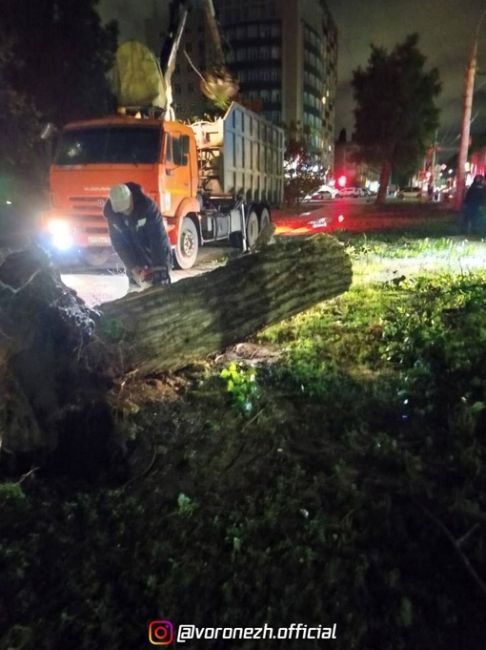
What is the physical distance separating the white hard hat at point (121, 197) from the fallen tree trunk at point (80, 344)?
160cm

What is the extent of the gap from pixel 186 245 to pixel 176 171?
4.50ft

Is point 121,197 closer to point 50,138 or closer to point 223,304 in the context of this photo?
point 223,304

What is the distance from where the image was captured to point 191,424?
3.64 m

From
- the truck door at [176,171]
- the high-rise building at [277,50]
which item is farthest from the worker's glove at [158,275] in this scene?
the high-rise building at [277,50]

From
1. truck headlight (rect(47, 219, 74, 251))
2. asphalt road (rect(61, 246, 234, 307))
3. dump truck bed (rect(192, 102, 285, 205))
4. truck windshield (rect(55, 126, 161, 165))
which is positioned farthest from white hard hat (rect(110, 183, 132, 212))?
dump truck bed (rect(192, 102, 285, 205))

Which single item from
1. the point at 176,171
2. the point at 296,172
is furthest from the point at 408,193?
the point at 176,171

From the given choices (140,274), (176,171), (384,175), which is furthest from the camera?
(384,175)

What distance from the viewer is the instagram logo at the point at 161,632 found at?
2.23 m

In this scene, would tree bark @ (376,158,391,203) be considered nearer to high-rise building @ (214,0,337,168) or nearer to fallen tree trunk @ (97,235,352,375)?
fallen tree trunk @ (97,235,352,375)

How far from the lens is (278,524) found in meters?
2.74

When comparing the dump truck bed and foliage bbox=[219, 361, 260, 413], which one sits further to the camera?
the dump truck bed

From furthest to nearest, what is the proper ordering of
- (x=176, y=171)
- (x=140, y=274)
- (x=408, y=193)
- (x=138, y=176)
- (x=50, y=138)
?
(x=408, y=193)
(x=50, y=138)
(x=176, y=171)
(x=138, y=176)
(x=140, y=274)

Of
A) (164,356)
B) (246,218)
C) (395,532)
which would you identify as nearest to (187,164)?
(246,218)

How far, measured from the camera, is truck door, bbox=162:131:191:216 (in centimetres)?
914
